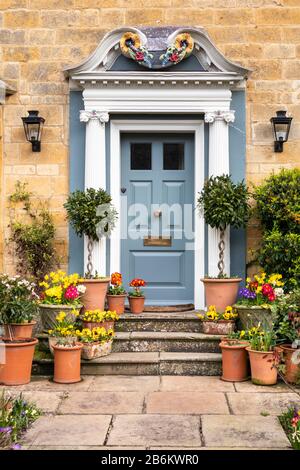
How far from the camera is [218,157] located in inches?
302

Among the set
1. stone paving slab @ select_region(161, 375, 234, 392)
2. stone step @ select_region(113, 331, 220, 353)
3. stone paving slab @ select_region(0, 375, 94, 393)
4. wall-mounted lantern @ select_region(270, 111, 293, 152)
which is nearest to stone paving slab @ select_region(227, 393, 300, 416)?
stone paving slab @ select_region(161, 375, 234, 392)

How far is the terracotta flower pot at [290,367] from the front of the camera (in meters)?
6.28

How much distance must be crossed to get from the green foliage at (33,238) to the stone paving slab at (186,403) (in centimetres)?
249

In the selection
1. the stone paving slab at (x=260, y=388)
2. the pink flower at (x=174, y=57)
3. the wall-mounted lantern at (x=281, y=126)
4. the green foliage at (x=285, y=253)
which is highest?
the pink flower at (x=174, y=57)

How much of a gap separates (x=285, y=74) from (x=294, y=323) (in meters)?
3.05

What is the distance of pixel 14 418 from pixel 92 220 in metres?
2.86

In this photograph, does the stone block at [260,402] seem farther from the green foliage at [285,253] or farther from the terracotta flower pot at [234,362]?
the green foliage at [285,253]

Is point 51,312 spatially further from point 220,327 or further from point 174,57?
point 174,57

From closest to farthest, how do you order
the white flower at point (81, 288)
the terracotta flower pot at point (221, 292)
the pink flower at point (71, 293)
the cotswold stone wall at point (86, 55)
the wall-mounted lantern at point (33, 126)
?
1. the pink flower at point (71, 293)
2. the white flower at point (81, 288)
3. the terracotta flower pot at point (221, 292)
4. the wall-mounted lantern at point (33, 126)
5. the cotswold stone wall at point (86, 55)

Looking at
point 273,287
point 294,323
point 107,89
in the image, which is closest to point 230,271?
point 273,287

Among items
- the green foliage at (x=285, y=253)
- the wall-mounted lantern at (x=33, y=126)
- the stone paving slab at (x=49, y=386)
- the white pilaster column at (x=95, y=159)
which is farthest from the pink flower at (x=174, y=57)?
the stone paving slab at (x=49, y=386)

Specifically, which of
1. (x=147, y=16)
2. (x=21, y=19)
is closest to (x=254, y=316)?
(x=147, y=16)

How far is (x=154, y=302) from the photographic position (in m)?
8.04

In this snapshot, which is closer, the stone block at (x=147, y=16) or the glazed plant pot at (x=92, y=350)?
the glazed plant pot at (x=92, y=350)
